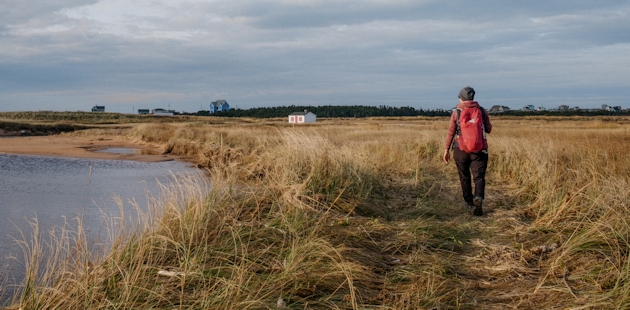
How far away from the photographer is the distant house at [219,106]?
130 metres

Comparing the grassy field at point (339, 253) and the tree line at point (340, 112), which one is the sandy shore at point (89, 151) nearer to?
the grassy field at point (339, 253)

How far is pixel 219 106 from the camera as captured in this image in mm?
130000

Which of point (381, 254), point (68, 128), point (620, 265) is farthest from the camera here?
point (68, 128)

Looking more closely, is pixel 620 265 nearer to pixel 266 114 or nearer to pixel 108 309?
pixel 108 309

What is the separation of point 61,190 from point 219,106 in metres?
119

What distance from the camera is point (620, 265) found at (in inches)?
182

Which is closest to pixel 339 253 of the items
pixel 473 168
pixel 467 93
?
pixel 473 168

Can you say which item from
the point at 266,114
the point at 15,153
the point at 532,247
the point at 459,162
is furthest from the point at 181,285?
the point at 266,114

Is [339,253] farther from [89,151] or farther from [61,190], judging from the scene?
[89,151]

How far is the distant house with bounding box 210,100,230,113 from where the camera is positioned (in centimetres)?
13000

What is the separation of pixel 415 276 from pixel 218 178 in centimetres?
297

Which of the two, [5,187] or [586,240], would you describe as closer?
[586,240]

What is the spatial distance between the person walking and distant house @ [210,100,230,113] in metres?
124

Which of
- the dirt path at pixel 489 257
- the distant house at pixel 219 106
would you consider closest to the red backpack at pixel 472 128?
the dirt path at pixel 489 257
